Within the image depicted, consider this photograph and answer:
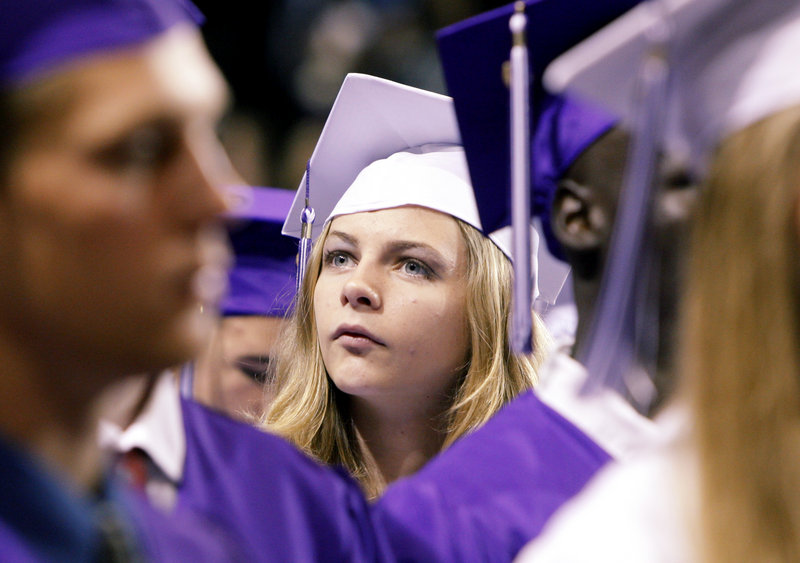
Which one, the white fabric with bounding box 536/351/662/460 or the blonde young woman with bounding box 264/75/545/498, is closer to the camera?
the white fabric with bounding box 536/351/662/460

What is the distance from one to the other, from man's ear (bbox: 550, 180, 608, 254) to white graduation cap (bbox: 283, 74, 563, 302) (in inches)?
28.2

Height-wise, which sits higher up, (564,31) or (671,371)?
(564,31)

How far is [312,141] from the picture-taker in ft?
14.2

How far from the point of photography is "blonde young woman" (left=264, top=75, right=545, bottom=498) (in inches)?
85.4

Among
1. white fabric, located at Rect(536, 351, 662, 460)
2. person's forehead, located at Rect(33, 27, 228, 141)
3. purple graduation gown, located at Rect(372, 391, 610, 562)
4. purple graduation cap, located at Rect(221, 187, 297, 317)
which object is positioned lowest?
purple graduation cap, located at Rect(221, 187, 297, 317)

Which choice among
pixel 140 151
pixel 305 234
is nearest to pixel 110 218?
pixel 140 151

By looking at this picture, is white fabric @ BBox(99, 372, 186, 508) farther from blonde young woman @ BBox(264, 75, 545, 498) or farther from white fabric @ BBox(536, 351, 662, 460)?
blonde young woman @ BBox(264, 75, 545, 498)

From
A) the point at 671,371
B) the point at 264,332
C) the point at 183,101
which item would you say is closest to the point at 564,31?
the point at 671,371

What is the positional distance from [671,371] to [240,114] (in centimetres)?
308

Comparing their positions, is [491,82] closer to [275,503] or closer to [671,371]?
[671,371]

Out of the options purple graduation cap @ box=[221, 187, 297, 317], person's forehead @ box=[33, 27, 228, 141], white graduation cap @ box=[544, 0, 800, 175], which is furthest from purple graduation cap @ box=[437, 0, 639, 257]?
purple graduation cap @ box=[221, 187, 297, 317]

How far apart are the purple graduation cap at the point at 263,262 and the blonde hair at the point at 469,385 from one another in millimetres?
772

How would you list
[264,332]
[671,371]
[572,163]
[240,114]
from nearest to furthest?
[671,371] → [572,163] → [264,332] → [240,114]

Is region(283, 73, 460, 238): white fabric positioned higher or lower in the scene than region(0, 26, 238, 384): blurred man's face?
lower
